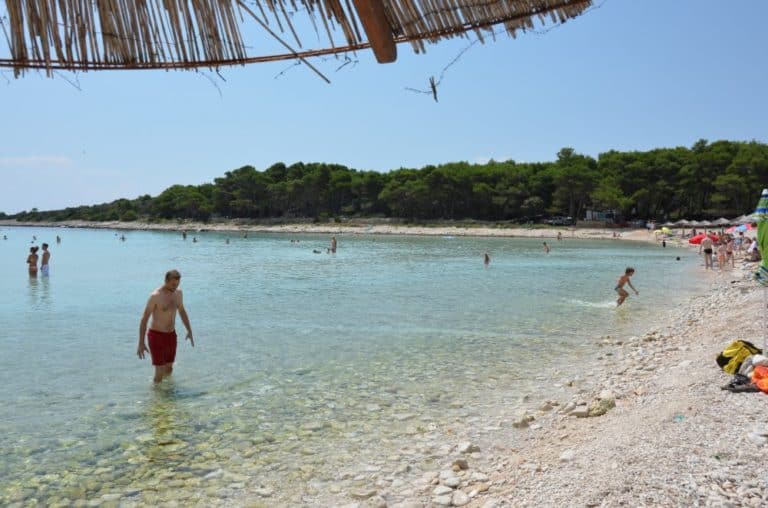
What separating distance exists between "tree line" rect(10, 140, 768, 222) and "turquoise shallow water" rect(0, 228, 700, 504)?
52.4 m

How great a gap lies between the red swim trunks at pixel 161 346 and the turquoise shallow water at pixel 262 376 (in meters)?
0.44

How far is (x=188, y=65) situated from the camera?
272 cm

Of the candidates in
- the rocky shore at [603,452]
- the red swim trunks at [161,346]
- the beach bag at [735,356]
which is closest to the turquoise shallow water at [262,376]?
the red swim trunks at [161,346]

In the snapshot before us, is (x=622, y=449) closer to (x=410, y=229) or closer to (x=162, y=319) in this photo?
(x=162, y=319)

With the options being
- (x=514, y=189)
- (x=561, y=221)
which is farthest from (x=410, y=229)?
(x=561, y=221)

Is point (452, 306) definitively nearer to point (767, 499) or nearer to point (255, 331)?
point (255, 331)

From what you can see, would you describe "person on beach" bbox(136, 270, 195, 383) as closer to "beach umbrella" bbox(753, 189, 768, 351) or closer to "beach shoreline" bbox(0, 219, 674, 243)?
"beach umbrella" bbox(753, 189, 768, 351)

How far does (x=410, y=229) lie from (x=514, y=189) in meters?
15.8

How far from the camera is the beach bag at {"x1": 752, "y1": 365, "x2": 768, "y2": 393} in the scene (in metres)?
4.66

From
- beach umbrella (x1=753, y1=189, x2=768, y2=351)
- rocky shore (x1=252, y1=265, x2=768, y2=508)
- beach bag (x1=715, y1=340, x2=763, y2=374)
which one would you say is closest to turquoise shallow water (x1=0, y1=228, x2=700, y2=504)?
rocky shore (x1=252, y1=265, x2=768, y2=508)

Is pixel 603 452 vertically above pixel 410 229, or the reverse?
pixel 603 452

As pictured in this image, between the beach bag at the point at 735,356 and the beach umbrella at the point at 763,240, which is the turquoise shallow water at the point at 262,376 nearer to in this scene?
the beach bag at the point at 735,356

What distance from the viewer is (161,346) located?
6.85 meters

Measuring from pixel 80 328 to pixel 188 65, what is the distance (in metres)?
11.4
